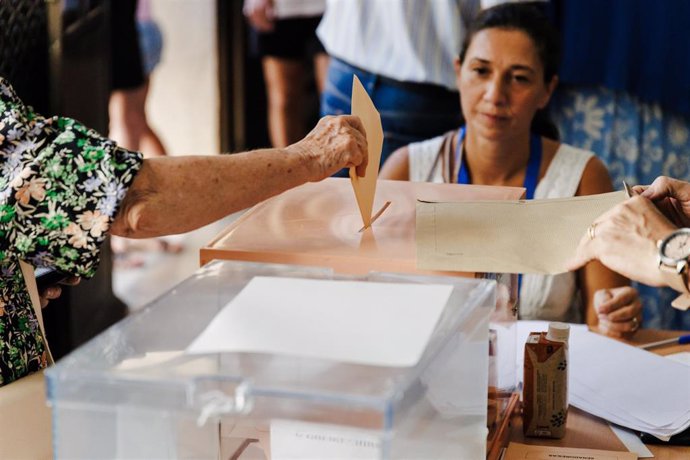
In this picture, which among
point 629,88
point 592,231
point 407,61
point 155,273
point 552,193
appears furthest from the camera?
point 155,273

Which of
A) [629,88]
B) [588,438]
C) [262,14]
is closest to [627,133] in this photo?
[629,88]

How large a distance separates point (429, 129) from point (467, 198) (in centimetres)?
130

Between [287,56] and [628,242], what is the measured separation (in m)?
4.13

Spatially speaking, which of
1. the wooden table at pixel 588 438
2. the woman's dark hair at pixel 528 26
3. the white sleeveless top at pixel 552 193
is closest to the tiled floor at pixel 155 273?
the white sleeveless top at pixel 552 193

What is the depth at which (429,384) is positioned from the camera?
112cm

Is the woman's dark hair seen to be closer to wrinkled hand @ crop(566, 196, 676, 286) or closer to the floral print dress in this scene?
wrinkled hand @ crop(566, 196, 676, 286)

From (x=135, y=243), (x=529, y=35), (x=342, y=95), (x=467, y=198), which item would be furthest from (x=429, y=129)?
(x=135, y=243)

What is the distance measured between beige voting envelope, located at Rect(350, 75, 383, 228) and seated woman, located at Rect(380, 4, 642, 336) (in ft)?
2.65

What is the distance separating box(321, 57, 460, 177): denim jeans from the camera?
2.88 meters

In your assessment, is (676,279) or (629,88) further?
(629,88)

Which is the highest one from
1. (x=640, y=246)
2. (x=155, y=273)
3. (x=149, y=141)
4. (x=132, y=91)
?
(x=640, y=246)

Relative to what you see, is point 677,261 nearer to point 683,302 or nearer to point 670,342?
point 683,302

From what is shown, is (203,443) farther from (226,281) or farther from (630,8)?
(630,8)

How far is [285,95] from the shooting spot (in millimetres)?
5375
